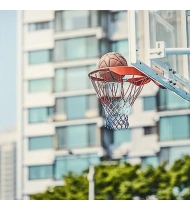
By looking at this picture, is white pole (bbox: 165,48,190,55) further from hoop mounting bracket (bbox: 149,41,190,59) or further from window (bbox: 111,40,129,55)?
window (bbox: 111,40,129,55)

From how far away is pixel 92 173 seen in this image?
11219mm

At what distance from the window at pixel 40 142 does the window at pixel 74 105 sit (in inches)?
16.4

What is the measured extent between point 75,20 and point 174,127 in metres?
1.97

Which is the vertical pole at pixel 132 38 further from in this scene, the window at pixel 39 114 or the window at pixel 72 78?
the window at pixel 39 114

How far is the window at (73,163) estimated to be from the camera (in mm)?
11719

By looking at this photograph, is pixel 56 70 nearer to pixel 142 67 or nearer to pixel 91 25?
pixel 91 25

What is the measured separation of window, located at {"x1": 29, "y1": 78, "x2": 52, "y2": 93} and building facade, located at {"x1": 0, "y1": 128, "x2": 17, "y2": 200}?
632 millimetres

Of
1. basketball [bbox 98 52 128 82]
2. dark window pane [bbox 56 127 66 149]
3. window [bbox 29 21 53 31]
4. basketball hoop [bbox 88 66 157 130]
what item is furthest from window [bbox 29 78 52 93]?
basketball [bbox 98 52 128 82]

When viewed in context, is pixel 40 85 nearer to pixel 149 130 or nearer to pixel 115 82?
pixel 149 130

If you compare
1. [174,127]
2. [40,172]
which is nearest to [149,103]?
[174,127]

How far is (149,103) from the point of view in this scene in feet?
38.6

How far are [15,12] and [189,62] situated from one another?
8093mm

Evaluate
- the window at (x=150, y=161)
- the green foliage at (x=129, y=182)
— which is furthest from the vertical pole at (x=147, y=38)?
the window at (x=150, y=161)
